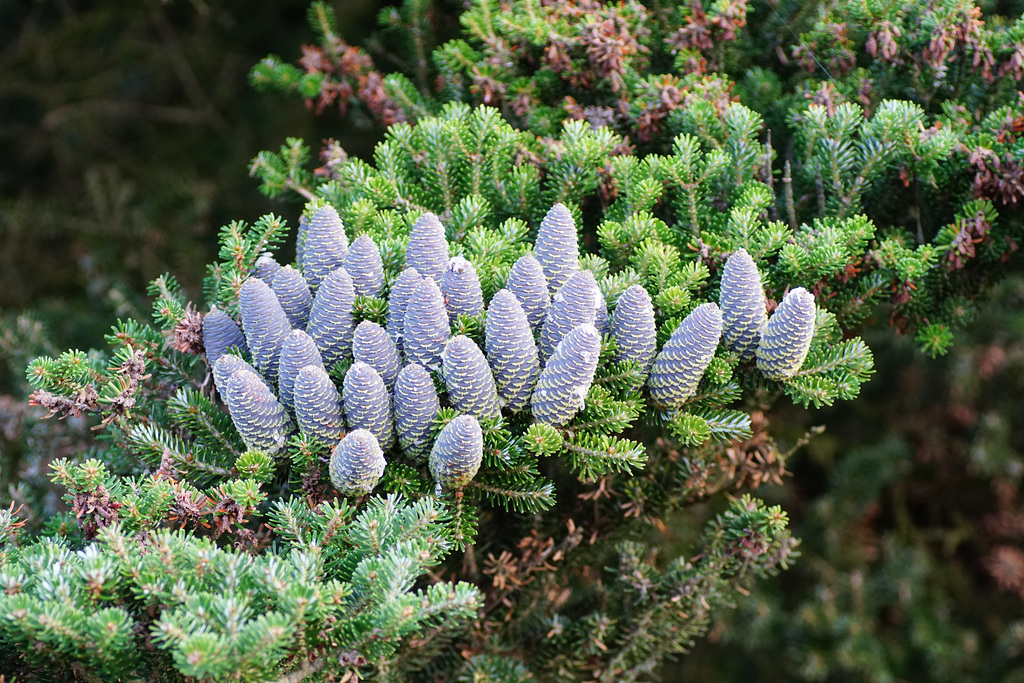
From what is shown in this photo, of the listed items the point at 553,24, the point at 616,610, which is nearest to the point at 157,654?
the point at 616,610

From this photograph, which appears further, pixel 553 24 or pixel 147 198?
pixel 147 198

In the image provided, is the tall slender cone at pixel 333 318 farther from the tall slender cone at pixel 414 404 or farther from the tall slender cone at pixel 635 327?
the tall slender cone at pixel 635 327

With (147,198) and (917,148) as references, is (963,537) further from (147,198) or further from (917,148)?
(147,198)

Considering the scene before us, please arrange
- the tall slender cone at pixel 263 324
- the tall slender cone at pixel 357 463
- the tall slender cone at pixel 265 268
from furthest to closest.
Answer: the tall slender cone at pixel 265 268, the tall slender cone at pixel 263 324, the tall slender cone at pixel 357 463

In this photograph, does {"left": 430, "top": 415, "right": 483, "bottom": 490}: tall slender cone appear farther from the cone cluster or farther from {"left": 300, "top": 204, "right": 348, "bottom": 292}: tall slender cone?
{"left": 300, "top": 204, "right": 348, "bottom": 292}: tall slender cone

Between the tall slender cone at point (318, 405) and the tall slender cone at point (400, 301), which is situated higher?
the tall slender cone at point (400, 301)

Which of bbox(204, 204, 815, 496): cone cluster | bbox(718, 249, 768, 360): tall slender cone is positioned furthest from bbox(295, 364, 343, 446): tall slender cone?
bbox(718, 249, 768, 360): tall slender cone

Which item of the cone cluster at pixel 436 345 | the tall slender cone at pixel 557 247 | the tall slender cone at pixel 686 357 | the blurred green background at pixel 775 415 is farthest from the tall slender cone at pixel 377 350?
the blurred green background at pixel 775 415
